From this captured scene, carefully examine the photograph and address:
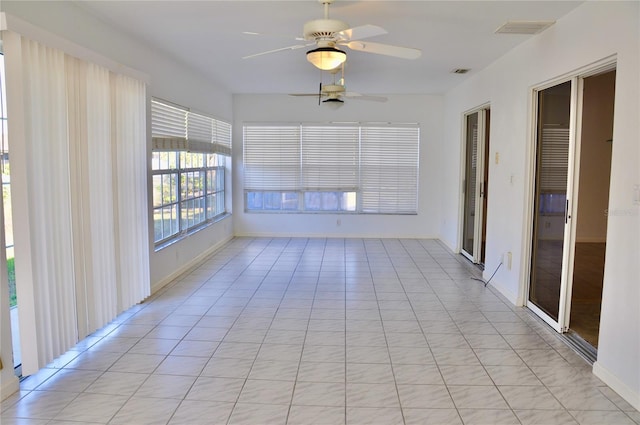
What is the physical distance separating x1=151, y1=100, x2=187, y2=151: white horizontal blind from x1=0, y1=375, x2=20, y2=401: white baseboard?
260 cm

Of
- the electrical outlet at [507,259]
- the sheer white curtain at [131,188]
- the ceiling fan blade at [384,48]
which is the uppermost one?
the ceiling fan blade at [384,48]

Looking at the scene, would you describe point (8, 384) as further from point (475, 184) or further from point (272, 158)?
point (272, 158)

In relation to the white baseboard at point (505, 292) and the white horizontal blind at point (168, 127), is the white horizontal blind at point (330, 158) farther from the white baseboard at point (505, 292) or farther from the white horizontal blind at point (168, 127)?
the white baseboard at point (505, 292)

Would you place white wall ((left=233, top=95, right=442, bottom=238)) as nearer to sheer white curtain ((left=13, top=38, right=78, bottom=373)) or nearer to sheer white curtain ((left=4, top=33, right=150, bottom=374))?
sheer white curtain ((left=4, top=33, right=150, bottom=374))

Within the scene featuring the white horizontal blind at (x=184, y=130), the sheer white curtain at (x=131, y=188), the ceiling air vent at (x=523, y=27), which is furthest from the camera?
the white horizontal blind at (x=184, y=130)

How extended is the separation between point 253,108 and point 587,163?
565cm

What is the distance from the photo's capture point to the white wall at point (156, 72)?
301 centimetres

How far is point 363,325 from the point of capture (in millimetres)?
3807

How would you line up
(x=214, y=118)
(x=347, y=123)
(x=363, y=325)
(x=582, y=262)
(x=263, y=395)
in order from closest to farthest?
(x=263, y=395) → (x=363, y=325) → (x=582, y=262) → (x=214, y=118) → (x=347, y=123)

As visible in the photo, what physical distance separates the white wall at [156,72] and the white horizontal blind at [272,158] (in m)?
0.64

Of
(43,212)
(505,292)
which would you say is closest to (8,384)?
(43,212)

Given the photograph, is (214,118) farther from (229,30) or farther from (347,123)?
(229,30)

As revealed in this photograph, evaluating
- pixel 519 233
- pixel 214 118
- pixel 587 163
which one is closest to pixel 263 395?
pixel 519 233

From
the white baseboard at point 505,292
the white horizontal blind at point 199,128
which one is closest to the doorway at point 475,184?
the white baseboard at point 505,292
